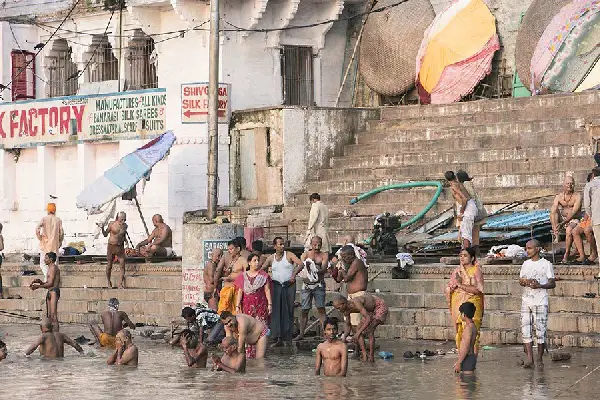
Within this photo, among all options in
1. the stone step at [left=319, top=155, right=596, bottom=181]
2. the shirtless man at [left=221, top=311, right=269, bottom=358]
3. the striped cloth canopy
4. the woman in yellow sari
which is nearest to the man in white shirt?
the woman in yellow sari

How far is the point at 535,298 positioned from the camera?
16.6 metres

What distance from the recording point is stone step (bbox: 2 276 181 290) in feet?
78.4

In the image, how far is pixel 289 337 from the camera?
20016mm

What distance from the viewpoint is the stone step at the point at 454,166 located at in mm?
23750

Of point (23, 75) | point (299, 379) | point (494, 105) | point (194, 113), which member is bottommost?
point (299, 379)

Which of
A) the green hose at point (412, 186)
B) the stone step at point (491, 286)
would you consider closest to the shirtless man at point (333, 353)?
the stone step at point (491, 286)

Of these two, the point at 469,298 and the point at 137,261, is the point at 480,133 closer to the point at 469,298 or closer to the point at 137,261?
the point at 137,261

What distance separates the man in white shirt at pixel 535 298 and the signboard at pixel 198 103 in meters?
12.0

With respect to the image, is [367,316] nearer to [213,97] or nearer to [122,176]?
[213,97]

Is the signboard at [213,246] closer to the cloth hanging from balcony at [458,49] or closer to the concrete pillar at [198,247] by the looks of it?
the concrete pillar at [198,247]

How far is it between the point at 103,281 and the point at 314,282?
610cm

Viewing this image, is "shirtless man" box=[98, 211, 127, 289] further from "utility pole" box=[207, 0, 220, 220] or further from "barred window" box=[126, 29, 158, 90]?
"barred window" box=[126, 29, 158, 90]

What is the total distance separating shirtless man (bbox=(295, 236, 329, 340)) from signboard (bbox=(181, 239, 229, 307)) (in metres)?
1.44

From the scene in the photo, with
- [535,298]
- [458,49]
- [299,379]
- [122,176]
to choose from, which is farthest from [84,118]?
[535,298]
